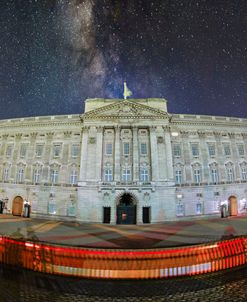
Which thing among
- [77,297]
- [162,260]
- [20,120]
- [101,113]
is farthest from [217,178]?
[20,120]

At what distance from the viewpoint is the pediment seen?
32.2 metres

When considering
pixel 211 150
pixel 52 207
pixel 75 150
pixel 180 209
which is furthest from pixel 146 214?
pixel 211 150

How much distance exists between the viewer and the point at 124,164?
3067cm

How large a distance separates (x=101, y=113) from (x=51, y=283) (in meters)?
27.7

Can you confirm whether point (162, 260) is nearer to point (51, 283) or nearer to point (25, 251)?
point (51, 283)

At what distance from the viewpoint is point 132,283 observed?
823 centimetres

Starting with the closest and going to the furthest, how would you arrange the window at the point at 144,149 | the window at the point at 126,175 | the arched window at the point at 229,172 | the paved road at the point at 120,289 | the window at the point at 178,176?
the paved road at the point at 120,289, the window at the point at 126,175, the window at the point at 144,149, the window at the point at 178,176, the arched window at the point at 229,172

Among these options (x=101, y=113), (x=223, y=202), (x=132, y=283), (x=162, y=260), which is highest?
(x=101, y=113)

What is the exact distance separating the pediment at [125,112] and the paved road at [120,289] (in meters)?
26.4

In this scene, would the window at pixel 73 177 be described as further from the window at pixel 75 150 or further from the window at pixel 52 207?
the window at pixel 52 207

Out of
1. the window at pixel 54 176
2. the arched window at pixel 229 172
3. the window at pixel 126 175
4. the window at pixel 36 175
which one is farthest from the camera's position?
the arched window at pixel 229 172

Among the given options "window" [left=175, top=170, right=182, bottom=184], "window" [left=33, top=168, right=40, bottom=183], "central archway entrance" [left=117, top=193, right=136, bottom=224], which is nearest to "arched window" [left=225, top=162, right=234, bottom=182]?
"window" [left=175, top=170, right=182, bottom=184]

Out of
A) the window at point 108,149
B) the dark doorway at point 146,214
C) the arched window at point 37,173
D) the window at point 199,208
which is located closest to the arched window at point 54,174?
the arched window at point 37,173

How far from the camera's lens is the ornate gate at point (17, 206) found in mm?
33562
